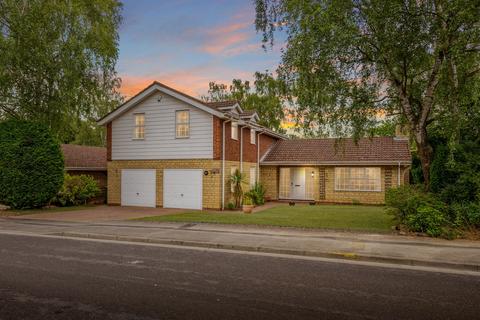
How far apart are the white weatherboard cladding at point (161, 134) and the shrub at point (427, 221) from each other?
423 inches

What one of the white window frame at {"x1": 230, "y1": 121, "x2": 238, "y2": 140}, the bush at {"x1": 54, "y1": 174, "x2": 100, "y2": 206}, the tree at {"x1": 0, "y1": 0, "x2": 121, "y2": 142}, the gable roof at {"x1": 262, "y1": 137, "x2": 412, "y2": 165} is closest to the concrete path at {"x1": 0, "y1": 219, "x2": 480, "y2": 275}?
the bush at {"x1": 54, "y1": 174, "x2": 100, "y2": 206}

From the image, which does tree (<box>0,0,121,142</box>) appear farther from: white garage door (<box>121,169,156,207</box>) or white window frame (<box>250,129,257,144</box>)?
white window frame (<box>250,129,257,144</box>)

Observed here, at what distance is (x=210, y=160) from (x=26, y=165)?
31.5ft

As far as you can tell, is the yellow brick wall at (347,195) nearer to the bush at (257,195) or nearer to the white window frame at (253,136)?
the bush at (257,195)

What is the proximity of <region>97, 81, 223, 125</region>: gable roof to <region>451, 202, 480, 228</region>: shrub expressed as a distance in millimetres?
11606

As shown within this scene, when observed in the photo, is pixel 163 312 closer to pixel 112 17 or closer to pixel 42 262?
pixel 42 262

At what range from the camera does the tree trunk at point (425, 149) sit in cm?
1281

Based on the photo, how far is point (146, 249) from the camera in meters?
9.94

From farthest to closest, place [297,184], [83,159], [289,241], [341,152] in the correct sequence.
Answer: [83,159], [297,184], [341,152], [289,241]

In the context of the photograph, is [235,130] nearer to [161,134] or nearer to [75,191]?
[161,134]

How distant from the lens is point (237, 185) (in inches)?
806

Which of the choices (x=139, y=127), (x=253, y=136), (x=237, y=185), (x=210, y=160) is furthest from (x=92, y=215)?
(x=253, y=136)

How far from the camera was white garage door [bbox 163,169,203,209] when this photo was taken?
19.7 meters

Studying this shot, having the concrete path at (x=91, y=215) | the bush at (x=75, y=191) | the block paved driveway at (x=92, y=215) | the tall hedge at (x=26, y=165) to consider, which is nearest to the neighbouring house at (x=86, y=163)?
the bush at (x=75, y=191)
